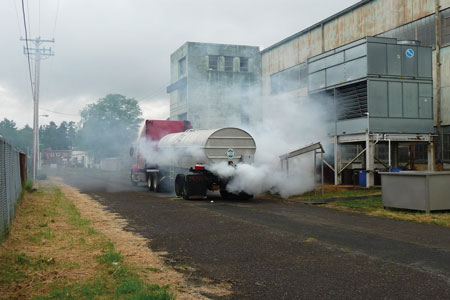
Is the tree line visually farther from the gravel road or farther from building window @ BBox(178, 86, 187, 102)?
the gravel road

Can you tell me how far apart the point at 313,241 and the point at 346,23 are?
2294cm

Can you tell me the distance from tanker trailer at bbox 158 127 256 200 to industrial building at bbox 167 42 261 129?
77.1 ft

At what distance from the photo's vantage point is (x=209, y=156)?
16.8 metres

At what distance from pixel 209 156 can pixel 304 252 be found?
30.6ft

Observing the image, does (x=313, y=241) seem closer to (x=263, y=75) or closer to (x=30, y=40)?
(x=263, y=75)

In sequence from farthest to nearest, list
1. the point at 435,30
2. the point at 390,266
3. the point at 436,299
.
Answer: the point at 435,30
the point at 390,266
the point at 436,299

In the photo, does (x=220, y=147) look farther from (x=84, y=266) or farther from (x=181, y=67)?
(x=181, y=67)

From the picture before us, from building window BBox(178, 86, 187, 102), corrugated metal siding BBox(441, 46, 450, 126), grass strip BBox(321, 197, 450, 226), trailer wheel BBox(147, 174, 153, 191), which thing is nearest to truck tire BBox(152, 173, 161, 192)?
trailer wheel BBox(147, 174, 153, 191)

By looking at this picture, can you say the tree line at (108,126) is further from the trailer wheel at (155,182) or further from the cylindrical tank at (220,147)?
the cylindrical tank at (220,147)

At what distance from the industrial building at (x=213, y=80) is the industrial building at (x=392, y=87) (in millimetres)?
17097

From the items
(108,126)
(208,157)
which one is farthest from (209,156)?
(108,126)

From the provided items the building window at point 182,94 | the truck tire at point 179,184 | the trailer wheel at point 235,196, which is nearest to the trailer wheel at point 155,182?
the truck tire at point 179,184

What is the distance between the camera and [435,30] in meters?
22.3

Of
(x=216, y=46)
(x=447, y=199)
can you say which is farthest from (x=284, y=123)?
(x=216, y=46)
